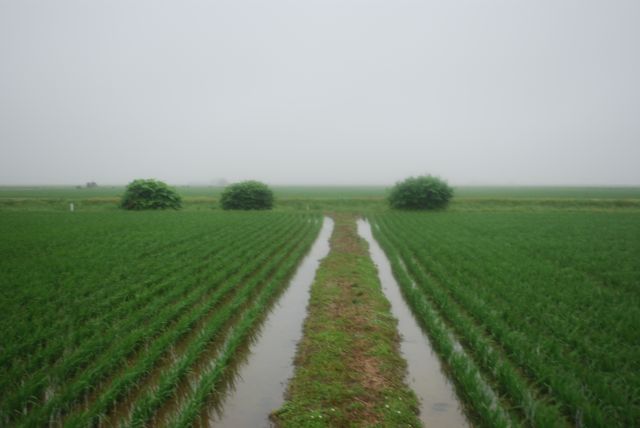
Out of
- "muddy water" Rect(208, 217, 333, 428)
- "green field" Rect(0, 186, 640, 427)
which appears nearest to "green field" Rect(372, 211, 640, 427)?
"green field" Rect(0, 186, 640, 427)

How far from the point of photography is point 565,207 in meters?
35.5

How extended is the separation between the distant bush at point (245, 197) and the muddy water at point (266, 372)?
2746cm

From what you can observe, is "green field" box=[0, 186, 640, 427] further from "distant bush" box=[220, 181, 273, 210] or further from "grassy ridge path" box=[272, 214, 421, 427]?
"distant bush" box=[220, 181, 273, 210]

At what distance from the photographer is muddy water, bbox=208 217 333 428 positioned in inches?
169

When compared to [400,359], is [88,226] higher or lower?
higher

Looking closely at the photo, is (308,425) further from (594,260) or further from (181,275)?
(594,260)

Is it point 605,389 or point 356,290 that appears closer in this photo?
point 605,389

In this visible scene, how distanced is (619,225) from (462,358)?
876 inches

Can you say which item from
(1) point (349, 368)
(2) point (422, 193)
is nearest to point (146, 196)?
(2) point (422, 193)

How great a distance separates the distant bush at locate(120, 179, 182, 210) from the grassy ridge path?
98.0 ft

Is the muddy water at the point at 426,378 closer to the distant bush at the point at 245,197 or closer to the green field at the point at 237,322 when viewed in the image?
the green field at the point at 237,322

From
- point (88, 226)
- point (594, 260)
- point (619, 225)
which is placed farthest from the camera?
point (619, 225)

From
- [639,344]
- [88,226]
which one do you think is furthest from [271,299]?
[88,226]

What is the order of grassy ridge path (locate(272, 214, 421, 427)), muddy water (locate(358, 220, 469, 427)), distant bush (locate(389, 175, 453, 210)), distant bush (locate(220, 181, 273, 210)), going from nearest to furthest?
grassy ridge path (locate(272, 214, 421, 427))
muddy water (locate(358, 220, 469, 427))
distant bush (locate(389, 175, 453, 210))
distant bush (locate(220, 181, 273, 210))
